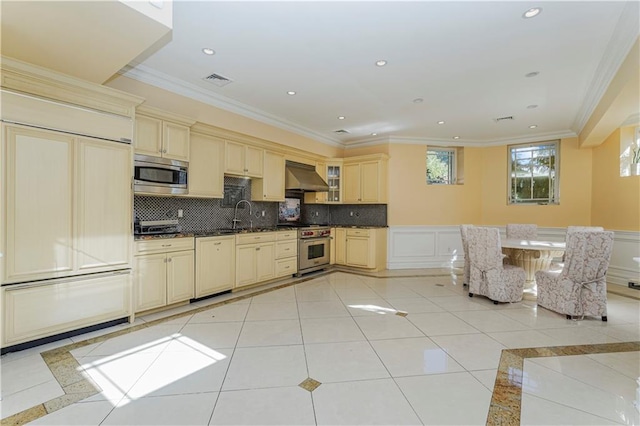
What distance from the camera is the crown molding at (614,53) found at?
Answer: 2.36 meters

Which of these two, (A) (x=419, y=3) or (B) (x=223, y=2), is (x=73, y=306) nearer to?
(B) (x=223, y=2)

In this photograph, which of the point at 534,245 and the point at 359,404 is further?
the point at 534,245

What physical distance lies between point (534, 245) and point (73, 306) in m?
5.23

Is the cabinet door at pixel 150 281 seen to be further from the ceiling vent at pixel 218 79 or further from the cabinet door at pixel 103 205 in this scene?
the ceiling vent at pixel 218 79

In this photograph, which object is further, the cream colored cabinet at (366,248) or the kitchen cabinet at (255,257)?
the cream colored cabinet at (366,248)

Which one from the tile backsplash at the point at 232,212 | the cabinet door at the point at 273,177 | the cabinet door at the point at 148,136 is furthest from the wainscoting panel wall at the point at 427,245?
the cabinet door at the point at 148,136

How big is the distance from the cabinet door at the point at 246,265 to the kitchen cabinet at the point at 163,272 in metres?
0.73

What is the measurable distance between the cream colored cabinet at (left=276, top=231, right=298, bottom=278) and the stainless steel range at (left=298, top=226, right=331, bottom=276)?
12cm

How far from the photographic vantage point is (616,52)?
2.84 m

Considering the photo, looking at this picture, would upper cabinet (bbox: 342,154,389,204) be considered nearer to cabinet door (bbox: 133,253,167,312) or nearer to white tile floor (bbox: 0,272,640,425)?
white tile floor (bbox: 0,272,640,425)

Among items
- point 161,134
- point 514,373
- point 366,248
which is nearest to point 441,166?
point 366,248

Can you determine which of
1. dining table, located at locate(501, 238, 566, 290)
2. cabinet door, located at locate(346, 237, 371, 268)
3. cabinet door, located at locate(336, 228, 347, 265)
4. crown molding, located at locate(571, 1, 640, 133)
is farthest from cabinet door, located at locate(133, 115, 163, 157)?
dining table, located at locate(501, 238, 566, 290)

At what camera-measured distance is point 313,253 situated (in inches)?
225

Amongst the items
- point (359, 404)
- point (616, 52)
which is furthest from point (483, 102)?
point (359, 404)
